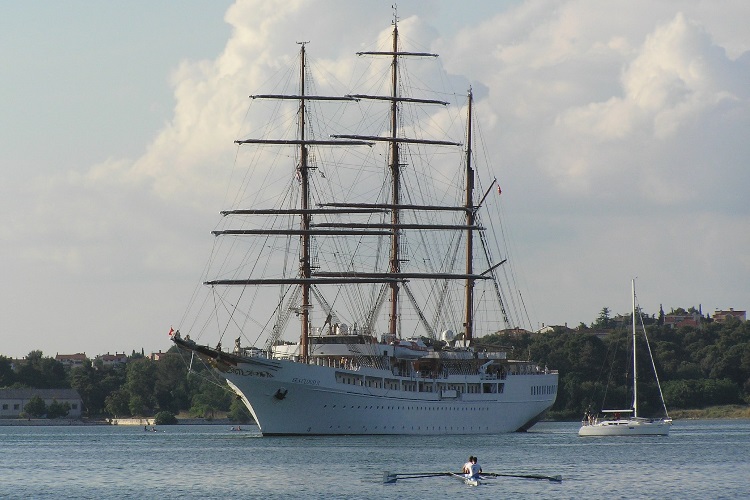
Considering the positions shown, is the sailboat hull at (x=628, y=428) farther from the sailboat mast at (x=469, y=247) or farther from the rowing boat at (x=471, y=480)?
the rowing boat at (x=471, y=480)

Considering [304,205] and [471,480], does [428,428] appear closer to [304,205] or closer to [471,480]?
[304,205]

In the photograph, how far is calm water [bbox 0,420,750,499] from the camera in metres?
77.0

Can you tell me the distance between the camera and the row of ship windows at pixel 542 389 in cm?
14675

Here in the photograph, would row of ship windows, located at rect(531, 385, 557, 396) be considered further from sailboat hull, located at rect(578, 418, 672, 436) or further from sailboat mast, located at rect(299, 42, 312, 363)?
sailboat mast, located at rect(299, 42, 312, 363)

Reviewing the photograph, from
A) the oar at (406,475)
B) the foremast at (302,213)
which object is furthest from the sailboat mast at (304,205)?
the oar at (406,475)

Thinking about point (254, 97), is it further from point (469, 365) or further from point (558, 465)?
point (558, 465)

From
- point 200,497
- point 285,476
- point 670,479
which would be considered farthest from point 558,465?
point 200,497

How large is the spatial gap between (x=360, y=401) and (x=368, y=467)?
1184 inches

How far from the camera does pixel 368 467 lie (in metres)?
89.8

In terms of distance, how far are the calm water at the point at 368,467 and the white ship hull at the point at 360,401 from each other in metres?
2.14

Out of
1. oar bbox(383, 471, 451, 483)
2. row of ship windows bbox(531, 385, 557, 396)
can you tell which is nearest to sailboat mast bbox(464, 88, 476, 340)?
row of ship windows bbox(531, 385, 557, 396)

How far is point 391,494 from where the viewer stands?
74812mm

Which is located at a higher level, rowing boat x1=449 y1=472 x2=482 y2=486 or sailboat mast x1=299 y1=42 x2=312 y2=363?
sailboat mast x1=299 y1=42 x2=312 y2=363

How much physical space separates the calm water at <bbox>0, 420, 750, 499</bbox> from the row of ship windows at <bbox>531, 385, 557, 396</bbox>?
13.1 meters
